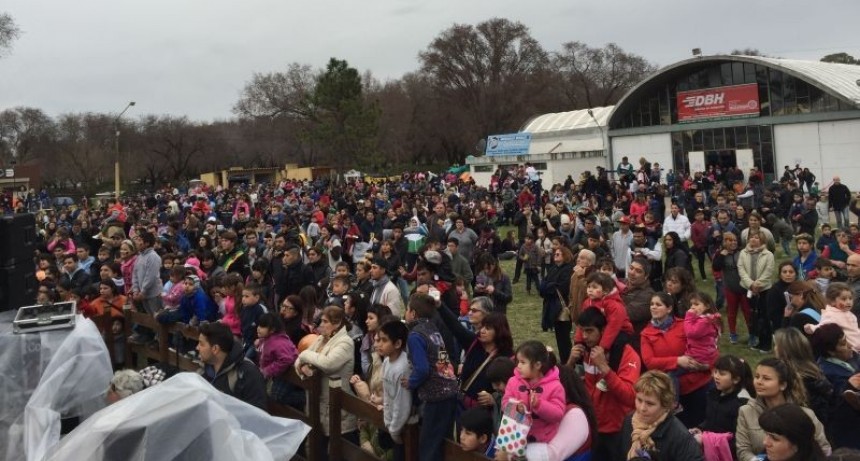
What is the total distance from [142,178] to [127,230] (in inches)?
1980

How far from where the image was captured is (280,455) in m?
3.16

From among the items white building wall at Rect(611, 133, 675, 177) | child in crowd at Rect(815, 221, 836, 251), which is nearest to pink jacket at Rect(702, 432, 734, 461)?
child in crowd at Rect(815, 221, 836, 251)

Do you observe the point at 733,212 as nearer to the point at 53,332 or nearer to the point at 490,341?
the point at 490,341

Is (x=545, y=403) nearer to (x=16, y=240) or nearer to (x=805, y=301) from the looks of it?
(x=805, y=301)

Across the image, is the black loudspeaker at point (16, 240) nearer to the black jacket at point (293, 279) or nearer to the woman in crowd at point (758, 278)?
the black jacket at point (293, 279)

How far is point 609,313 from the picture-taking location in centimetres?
561

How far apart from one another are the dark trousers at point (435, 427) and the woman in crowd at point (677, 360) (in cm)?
176

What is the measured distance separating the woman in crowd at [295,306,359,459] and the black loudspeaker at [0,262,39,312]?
2.09m

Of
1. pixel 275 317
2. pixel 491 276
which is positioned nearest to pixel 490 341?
pixel 275 317

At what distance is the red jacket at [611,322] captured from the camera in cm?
539

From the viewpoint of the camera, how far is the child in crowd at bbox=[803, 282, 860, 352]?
19.0 feet

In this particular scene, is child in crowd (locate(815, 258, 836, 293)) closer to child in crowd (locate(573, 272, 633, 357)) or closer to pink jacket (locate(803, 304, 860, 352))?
pink jacket (locate(803, 304, 860, 352))

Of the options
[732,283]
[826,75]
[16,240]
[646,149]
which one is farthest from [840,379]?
[646,149]

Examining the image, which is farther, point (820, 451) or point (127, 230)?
point (127, 230)
